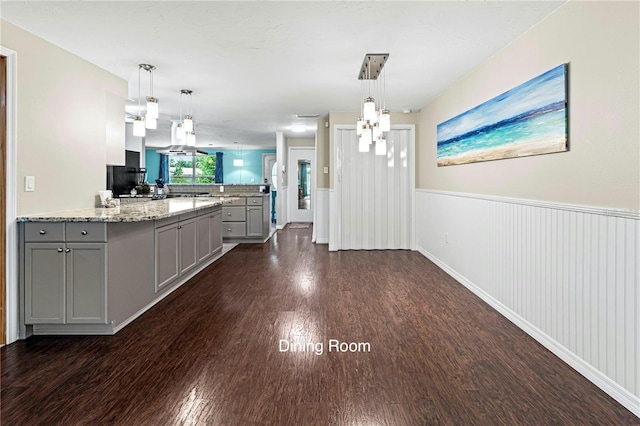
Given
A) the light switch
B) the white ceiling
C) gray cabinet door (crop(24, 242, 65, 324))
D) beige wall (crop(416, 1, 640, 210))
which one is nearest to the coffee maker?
the white ceiling

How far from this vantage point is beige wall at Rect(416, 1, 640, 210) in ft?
6.61

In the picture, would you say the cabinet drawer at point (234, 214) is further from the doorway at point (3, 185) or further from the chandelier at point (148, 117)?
the doorway at point (3, 185)

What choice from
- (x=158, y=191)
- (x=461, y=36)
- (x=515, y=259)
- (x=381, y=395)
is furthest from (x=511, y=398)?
(x=158, y=191)

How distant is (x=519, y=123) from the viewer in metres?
3.10

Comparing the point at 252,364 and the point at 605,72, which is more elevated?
the point at 605,72

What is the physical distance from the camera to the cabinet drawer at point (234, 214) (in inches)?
289

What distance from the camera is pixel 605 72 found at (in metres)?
2.19

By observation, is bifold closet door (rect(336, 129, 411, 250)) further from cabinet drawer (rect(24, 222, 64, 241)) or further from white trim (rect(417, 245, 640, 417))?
cabinet drawer (rect(24, 222, 64, 241))

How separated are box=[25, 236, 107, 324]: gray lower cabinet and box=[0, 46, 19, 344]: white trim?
0.25ft

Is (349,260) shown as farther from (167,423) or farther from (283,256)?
(167,423)

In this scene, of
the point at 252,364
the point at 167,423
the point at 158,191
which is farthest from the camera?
the point at 158,191

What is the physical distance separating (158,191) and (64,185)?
12.3 feet

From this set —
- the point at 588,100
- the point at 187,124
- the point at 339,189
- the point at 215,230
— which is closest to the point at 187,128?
the point at 187,124

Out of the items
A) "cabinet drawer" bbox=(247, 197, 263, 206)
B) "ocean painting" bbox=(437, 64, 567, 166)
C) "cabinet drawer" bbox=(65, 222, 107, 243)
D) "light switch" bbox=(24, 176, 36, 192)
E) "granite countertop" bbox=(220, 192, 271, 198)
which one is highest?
"ocean painting" bbox=(437, 64, 567, 166)
